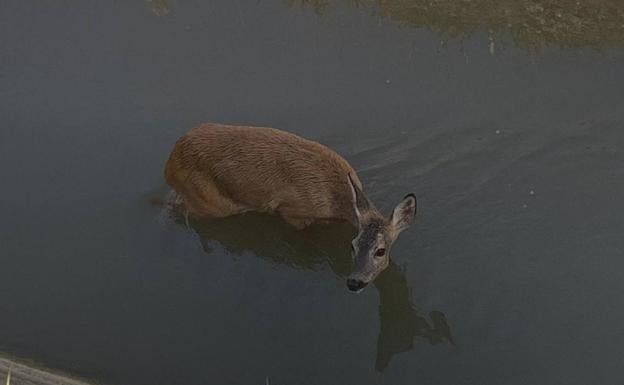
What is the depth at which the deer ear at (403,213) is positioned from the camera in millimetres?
5469

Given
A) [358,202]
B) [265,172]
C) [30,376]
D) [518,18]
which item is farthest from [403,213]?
[518,18]

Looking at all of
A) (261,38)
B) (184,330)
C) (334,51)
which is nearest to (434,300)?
(184,330)

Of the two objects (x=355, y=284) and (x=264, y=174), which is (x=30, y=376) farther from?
(x=264, y=174)

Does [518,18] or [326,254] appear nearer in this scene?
[326,254]

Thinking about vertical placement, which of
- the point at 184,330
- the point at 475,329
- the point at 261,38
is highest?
the point at 261,38

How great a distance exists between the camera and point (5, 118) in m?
7.54

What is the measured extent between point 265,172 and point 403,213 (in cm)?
119

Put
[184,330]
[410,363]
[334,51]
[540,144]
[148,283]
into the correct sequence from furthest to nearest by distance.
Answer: [334,51] → [540,144] → [148,283] → [184,330] → [410,363]

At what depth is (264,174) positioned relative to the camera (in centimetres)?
623

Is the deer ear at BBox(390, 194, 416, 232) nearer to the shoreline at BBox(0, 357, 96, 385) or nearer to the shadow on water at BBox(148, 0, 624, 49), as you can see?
the shoreline at BBox(0, 357, 96, 385)

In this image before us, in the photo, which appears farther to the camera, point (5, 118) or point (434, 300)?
point (5, 118)

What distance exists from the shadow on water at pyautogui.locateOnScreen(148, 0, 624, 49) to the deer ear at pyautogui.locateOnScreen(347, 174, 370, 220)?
283 cm

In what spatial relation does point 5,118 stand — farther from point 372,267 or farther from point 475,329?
point 475,329

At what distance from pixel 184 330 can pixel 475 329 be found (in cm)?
199
